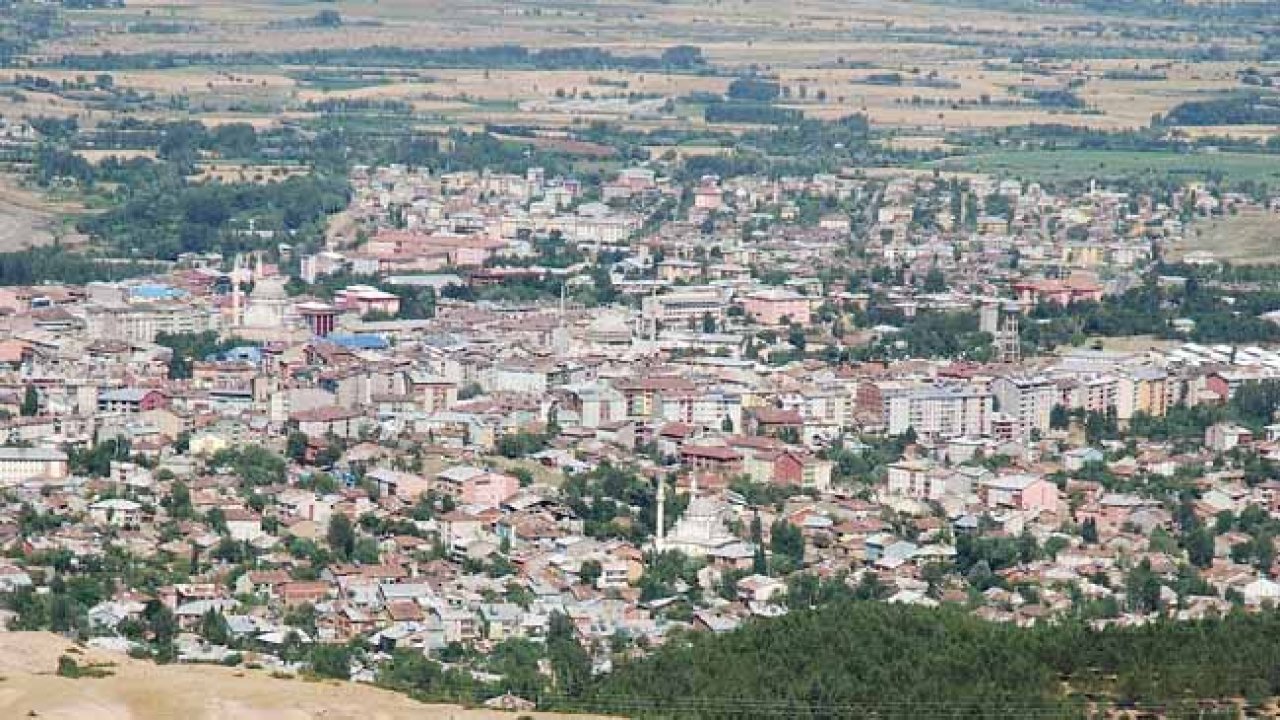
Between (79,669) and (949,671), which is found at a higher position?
(79,669)

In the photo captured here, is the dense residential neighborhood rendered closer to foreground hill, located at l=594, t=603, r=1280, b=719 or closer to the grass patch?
foreground hill, located at l=594, t=603, r=1280, b=719

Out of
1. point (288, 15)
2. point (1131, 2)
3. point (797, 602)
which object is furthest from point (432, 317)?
point (1131, 2)

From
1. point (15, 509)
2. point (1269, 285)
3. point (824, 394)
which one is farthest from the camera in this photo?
point (1269, 285)

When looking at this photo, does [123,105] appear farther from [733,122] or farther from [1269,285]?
[1269,285]

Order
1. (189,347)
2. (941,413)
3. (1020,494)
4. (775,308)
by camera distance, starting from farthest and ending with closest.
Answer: (775,308) < (189,347) < (941,413) < (1020,494)

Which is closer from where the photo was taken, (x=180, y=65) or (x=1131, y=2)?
(x=180, y=65)

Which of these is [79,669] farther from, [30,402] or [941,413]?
[941,413]

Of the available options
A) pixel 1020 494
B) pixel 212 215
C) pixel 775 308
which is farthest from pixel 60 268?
pixel 1020 494

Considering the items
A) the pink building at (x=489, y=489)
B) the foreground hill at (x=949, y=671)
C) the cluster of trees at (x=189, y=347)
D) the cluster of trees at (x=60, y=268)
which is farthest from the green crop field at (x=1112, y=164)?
the foreground hill at (x=949, y=671)
